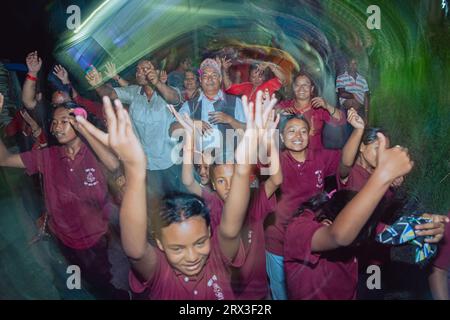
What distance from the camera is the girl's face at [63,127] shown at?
3023 millimetres

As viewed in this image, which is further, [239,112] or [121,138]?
[239,112]

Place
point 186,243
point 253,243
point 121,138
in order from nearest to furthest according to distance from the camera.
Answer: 1. point 121,138
2. point 186,243
3. point 253,243

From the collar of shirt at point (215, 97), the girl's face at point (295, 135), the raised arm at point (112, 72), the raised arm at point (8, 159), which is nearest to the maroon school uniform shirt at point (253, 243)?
the girl's face at point (295, 135)

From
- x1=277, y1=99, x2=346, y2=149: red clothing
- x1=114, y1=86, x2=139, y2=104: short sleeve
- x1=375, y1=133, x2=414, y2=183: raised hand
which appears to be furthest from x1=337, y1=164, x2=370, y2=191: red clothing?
x1=114, y1=86, x2=139, y2=104: short sleeve

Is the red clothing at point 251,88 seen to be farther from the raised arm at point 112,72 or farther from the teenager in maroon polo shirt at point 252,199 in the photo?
the raised arm at point 112,72

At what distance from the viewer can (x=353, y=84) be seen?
9.91 ft

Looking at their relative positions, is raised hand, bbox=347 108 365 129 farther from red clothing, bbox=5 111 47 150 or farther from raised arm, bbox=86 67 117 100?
red clothing, bbox=5 111 47 150

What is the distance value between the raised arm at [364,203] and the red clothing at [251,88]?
0.59m

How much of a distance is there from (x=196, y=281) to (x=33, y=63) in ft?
4.55

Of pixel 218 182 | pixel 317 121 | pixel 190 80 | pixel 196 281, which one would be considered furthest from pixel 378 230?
pixel 190 80

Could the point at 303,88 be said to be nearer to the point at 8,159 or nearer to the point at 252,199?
the point at 252,199
